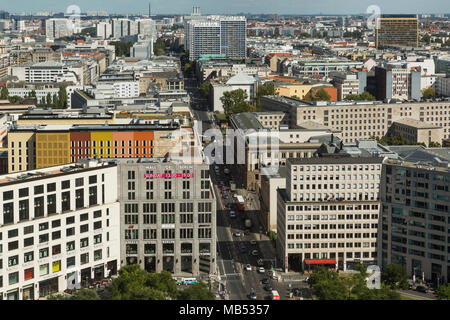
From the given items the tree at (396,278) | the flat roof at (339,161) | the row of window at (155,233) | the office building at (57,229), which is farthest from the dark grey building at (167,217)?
the tree at (396,278)

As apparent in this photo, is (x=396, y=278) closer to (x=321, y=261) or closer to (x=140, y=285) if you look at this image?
(x=321, y=261)

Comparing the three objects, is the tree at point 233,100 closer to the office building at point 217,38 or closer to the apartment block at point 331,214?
the apartment block at point 331,214

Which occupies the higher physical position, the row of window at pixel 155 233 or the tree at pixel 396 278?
the row of window at pixel 155 233

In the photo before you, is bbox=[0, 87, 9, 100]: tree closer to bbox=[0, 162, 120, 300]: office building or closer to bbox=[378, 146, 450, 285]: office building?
bbox=[0, 162, 120, 300]: office building

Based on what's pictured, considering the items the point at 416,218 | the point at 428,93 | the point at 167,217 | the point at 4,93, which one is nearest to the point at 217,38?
the point at 428,93

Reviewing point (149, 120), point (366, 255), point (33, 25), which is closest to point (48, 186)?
point (366, 255)

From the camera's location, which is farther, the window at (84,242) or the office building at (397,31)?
the office building at (397,31)

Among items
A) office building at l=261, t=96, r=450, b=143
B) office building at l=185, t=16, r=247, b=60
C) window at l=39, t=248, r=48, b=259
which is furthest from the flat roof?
office building at l=185, t=16, r=247, b=60

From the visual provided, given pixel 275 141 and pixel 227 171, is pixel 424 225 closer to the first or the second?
pixel 275 141
